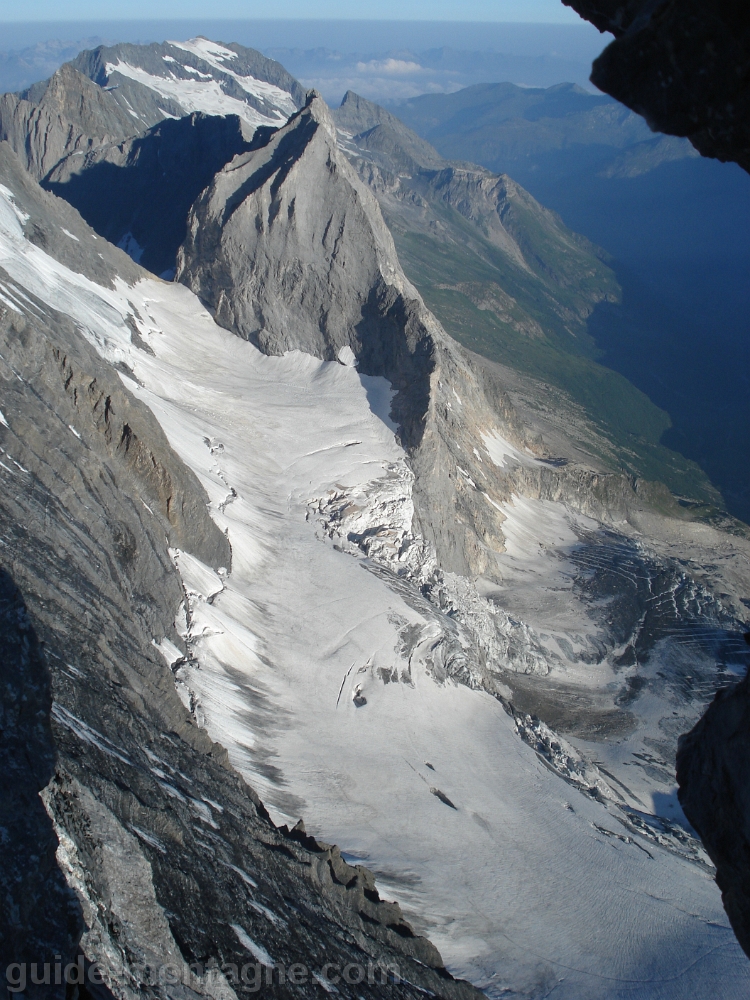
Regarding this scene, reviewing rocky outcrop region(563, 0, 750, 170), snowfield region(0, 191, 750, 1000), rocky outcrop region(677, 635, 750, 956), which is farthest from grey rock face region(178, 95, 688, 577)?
rocky outcrop region(563, 0, 750, 170)

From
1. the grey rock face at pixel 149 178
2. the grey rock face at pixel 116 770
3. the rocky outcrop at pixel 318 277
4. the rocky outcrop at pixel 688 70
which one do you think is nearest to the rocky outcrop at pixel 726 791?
the rocky outcrop at pixel 688 70

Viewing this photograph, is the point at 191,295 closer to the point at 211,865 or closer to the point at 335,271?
the point at 335,271

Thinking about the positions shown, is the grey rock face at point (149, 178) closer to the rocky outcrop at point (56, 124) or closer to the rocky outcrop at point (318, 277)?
the rocky outcrop at point (56, 124)

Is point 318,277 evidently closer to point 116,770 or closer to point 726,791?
point 116,770

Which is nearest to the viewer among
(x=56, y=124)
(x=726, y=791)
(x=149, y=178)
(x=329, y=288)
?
(x=726, y=791)

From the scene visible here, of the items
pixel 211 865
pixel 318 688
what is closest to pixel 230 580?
pixel 318 688

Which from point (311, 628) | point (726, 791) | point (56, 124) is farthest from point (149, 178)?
point (726, 791)
